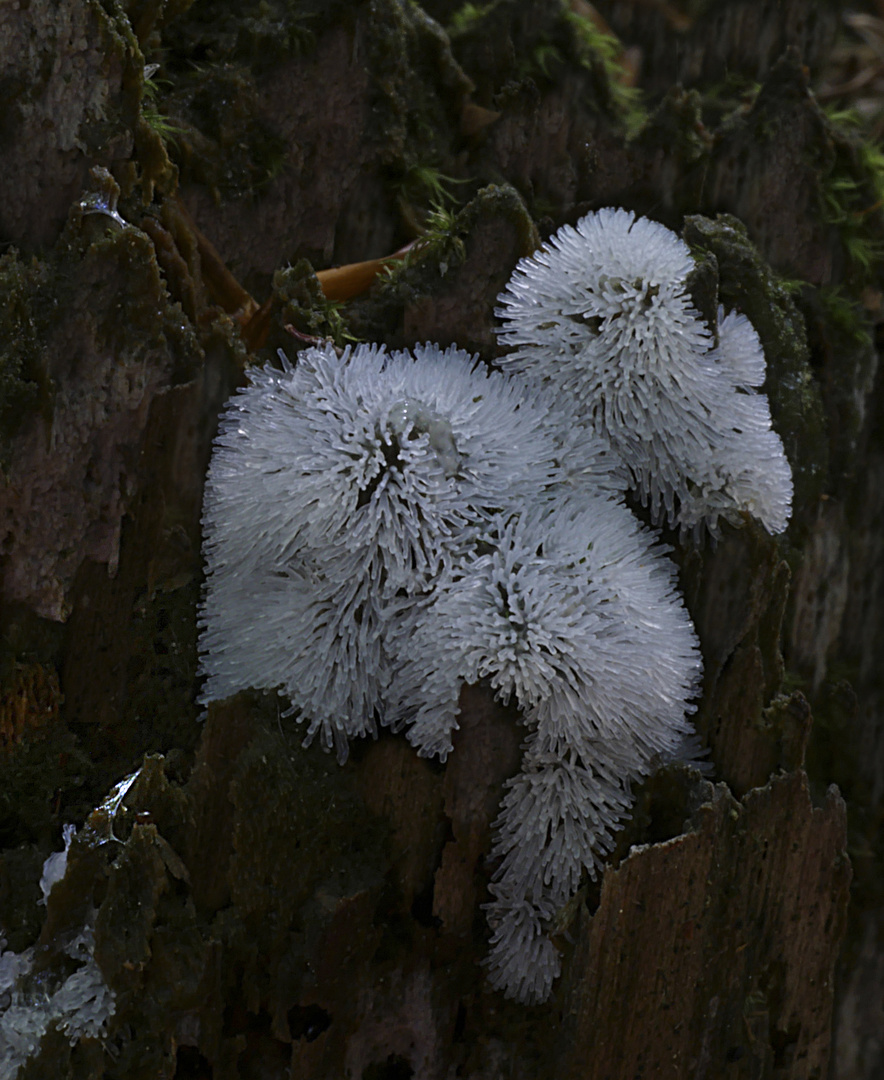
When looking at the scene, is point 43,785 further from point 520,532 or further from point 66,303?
point 520,532

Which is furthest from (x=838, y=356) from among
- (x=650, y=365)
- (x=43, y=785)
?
(x=43, y=785)

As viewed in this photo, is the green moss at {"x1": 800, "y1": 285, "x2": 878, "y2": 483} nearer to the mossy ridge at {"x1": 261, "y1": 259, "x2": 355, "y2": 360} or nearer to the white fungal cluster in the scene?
the white fungal cluster

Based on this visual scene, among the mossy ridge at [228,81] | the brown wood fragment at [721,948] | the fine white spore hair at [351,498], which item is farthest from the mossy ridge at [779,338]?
the mossy ridge at [228,81]

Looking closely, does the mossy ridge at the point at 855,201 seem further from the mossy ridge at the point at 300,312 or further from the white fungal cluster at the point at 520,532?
the mossy ridge at the point at 300,312

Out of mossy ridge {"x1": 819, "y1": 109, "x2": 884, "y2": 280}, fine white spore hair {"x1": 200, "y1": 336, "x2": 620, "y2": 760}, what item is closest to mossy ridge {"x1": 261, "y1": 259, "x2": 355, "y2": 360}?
fine white spore hair {"x1": 200, "y1": 336, "x2": 620, "y2": 760}

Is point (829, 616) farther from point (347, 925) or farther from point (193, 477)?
point (193, 477)
